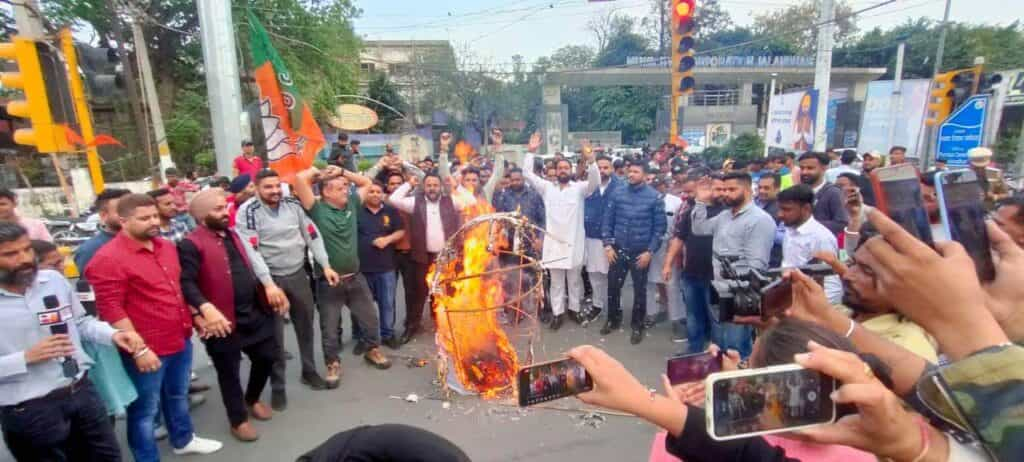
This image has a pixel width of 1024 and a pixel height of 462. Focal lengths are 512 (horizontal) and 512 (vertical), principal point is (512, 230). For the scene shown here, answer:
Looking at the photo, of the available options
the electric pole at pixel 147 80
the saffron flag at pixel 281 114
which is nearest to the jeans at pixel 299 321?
the saffron flag at pixel 281 114

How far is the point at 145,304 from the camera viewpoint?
3.28m

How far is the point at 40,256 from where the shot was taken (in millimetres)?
3191

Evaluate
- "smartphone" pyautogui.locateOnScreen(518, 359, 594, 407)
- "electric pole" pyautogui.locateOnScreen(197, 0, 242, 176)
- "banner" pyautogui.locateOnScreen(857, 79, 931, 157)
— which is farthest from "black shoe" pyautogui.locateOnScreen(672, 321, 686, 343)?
"banner" pyautogui.locateOnScreen(857, 79, 931, 157)

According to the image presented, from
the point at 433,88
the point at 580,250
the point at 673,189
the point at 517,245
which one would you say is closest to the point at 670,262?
the point at 580,250

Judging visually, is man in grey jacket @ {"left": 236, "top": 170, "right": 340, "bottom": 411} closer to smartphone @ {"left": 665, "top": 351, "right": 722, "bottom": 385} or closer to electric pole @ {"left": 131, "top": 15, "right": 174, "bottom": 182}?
smartphone @ {"left": 665, "top": 351, "right": 722, "bottom": 385}

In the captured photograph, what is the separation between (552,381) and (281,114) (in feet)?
18.5

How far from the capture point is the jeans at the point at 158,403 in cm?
330

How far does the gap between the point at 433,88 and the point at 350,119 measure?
30.0 meters

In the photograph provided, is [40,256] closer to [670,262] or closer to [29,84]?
[29,84]

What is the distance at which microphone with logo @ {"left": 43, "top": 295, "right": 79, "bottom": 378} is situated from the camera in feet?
8.61

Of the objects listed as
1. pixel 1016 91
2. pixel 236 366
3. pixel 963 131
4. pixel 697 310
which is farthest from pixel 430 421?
pixel 1016 91

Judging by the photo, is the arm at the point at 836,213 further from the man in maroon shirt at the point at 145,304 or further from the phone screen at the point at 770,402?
the man in maroon shirt at the point at 145,304

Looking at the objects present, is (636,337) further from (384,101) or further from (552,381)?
(384,101)

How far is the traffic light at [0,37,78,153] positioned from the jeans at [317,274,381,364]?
14.0 ft
